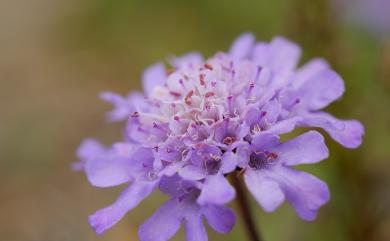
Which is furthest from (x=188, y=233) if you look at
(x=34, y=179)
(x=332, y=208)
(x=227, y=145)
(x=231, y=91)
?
(x=34, y=179)

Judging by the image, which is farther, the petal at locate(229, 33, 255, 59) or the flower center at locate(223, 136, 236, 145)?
the petal at locate(229, 33, 255, 59)

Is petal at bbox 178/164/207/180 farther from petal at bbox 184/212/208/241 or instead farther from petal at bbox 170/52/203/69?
petal at bbox 170/52/203/69

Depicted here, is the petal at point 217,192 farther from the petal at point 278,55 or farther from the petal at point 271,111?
the petal at point 278,55

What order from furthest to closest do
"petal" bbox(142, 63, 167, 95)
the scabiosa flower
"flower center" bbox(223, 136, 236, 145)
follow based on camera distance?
1. "petal" bbox(142, 63, 167, 95)
2. "flower center" bbox(223, 136, 236, 145)
3. the scabiosa flower

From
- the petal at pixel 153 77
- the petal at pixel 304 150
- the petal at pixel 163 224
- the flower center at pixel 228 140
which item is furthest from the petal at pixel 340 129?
the petal at pixel 153 77

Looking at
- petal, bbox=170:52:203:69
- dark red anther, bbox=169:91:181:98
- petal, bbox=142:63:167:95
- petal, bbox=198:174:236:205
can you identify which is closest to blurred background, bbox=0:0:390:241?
petal, bbox=170:52:203:69

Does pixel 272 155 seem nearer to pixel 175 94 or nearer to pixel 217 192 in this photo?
pixel 217 192

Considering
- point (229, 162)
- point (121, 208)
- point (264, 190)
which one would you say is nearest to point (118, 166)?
point (121, 208)
